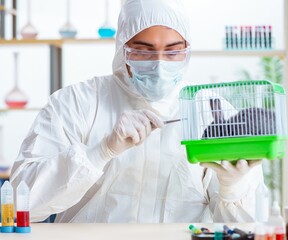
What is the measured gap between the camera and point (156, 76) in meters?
2.84

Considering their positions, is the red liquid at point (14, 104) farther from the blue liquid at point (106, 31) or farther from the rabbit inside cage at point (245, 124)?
the rabbit inside cage at point (245, 124)

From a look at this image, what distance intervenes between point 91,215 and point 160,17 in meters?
0.76

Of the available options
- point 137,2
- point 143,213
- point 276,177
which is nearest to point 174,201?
point 143,213

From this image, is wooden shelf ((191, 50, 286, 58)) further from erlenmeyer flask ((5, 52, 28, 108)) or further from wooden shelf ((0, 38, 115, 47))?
erlenmeyer flask ((5, 52, 28, 108))

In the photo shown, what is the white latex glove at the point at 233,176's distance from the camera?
2449 mm

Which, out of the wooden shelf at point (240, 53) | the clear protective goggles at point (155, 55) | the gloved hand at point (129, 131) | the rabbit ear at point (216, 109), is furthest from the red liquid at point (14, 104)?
the rabbit ear at point (216, 109)

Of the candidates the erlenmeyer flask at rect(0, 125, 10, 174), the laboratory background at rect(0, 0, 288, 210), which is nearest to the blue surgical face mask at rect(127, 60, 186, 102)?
the laboratory background at rect(0, 0, 288, 210)

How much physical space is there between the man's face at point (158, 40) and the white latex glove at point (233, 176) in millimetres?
570

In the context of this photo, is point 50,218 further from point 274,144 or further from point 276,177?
point 276,177

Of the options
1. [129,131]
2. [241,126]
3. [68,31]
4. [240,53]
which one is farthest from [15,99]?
[241,126]

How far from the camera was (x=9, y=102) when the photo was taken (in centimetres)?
530

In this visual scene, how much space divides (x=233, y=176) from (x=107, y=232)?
437 millimetres

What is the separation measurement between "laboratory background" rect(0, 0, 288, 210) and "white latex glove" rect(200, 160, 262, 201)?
2.12m

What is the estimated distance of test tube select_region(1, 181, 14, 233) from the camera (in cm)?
243
